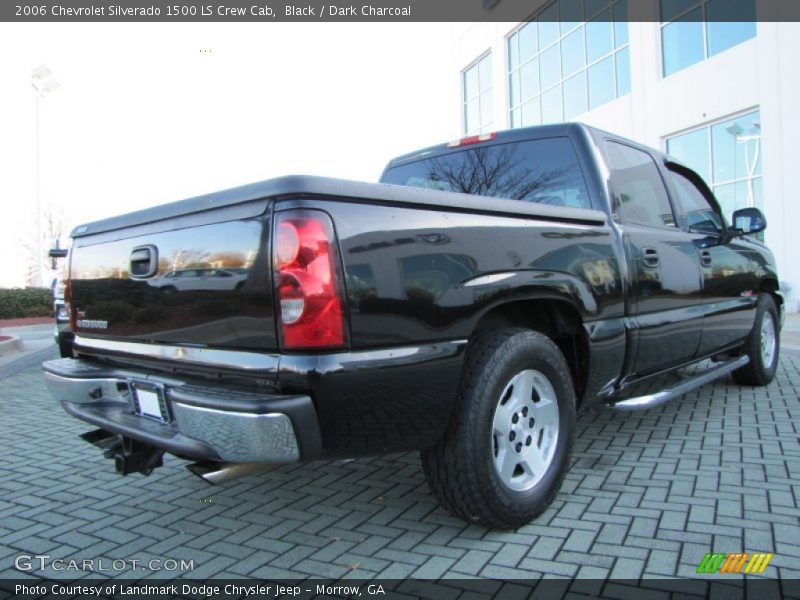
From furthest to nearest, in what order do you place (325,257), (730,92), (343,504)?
(730,92) < (343,504) < (325,257)

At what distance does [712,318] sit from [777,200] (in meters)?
9.60

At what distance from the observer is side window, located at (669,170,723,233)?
4.32 metres

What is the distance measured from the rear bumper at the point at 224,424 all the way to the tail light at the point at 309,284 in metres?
0.21

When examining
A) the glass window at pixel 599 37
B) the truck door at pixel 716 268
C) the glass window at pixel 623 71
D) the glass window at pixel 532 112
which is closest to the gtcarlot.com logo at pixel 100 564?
the truck door at pixel 716 268

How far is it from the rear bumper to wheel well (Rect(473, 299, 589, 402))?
1.18 meters

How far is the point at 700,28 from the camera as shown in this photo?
44.6ft

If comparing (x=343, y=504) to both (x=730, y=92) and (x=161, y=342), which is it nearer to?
(x=161, y=342)

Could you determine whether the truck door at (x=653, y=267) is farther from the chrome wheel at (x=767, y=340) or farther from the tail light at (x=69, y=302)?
the tail light at (x=69, y=302)

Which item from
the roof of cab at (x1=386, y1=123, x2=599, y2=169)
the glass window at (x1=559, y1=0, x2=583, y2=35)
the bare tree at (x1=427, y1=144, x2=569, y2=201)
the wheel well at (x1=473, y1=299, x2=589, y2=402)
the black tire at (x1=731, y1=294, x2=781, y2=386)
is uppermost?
the glass window at (x1=559, y1=0, x2=583, y2=35)

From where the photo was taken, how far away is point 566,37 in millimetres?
18219

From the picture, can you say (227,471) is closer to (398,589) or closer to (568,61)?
(398,589)

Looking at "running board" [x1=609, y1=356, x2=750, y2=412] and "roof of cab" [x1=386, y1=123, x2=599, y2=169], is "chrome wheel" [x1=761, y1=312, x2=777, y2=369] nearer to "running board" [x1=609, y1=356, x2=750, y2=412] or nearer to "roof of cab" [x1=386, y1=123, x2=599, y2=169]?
"running board" [x1=609, y1=356, x2=750, y2=412]

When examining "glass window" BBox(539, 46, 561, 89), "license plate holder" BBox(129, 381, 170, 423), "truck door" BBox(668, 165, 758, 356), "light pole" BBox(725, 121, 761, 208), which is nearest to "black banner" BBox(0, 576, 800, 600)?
"license plate holder" BBox(129, 381, 170, 423)

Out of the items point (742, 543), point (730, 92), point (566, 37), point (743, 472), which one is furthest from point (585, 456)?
point (566, 37)
